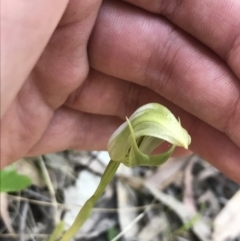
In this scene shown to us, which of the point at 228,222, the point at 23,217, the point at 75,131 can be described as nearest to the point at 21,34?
the point at 75,131

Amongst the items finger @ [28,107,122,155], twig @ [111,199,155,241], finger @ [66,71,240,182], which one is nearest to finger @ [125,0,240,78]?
finger @ [66,71,240,182]

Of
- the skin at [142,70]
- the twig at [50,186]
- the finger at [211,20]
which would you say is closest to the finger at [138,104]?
the skin at [142,70]

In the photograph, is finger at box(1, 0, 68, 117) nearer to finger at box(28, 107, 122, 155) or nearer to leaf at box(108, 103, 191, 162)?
leaf at box(108, 103, 191, 162)

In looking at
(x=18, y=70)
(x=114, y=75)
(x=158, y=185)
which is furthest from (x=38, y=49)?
(x=158, y=185)

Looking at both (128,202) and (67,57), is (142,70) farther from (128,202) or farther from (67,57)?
(128,202)

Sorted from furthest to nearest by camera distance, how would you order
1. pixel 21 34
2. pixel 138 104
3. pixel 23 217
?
pixel 23 217, pixel 138 104, pixel 21 34

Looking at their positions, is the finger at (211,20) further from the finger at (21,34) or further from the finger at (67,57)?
the finger at (21,34)
